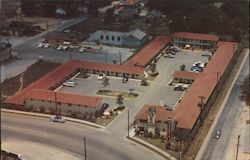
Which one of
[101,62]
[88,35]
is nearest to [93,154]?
[101,62]

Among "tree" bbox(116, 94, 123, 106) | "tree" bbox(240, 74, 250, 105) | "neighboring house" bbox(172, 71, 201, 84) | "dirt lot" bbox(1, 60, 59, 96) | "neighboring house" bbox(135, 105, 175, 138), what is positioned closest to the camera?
"neighboring house" bbox(135, 105, 175, 138)

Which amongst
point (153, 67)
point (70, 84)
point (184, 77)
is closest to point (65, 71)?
point (70, 84)

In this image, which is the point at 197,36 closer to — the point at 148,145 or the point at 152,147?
the point at 148,145

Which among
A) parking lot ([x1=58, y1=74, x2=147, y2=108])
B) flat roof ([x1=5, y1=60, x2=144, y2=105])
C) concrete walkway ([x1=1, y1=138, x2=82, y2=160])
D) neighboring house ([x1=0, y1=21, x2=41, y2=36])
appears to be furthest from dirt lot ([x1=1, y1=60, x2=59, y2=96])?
neighboring house ([x1=0, y1=21, x2=41, y2=36])

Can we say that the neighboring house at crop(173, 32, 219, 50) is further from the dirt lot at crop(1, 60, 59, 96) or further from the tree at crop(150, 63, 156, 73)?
the dirt lot at crop(1, 60, 59, 96)

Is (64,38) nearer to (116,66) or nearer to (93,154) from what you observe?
(116,66)
